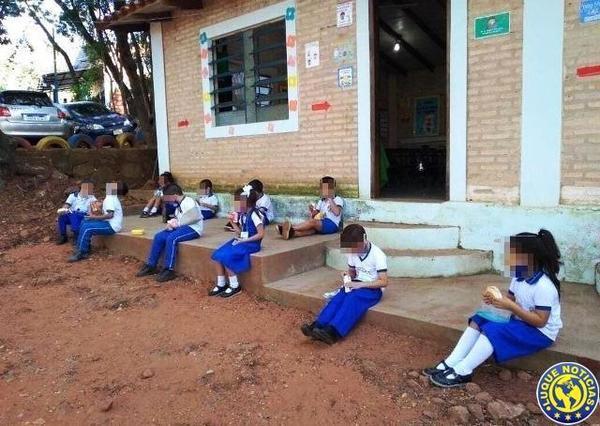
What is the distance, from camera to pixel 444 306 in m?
4.20

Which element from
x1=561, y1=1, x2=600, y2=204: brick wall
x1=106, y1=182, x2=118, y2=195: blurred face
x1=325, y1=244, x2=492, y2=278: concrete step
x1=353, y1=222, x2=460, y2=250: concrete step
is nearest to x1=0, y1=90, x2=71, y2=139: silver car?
x1=106, y1=182, x2=118, y2=195: blurred face

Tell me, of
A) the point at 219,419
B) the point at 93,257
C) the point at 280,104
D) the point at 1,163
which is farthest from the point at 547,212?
the point at 1,163

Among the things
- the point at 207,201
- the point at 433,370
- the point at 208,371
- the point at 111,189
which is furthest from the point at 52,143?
the point at 433,370

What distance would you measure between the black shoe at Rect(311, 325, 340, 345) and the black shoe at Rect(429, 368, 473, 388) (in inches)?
35.0

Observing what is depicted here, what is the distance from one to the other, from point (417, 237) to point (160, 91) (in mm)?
6133

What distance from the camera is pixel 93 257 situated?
7.27 metres

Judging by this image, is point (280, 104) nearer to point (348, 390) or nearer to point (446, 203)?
point (446, 203)

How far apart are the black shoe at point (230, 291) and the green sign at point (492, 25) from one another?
142 inches

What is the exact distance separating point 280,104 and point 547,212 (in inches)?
164

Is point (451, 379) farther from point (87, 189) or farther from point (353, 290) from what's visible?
point (87, 189)

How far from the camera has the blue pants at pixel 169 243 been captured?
6121mm

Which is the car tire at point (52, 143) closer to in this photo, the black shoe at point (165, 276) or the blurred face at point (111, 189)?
the blurred face at point (111, 189)

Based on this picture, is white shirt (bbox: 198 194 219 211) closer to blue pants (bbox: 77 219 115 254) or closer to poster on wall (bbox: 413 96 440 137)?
blue pants (bbox: 77 219 115 254)

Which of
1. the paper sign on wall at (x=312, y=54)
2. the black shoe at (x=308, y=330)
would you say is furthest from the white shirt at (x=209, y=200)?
the black shoe at (x=308, y=330)
